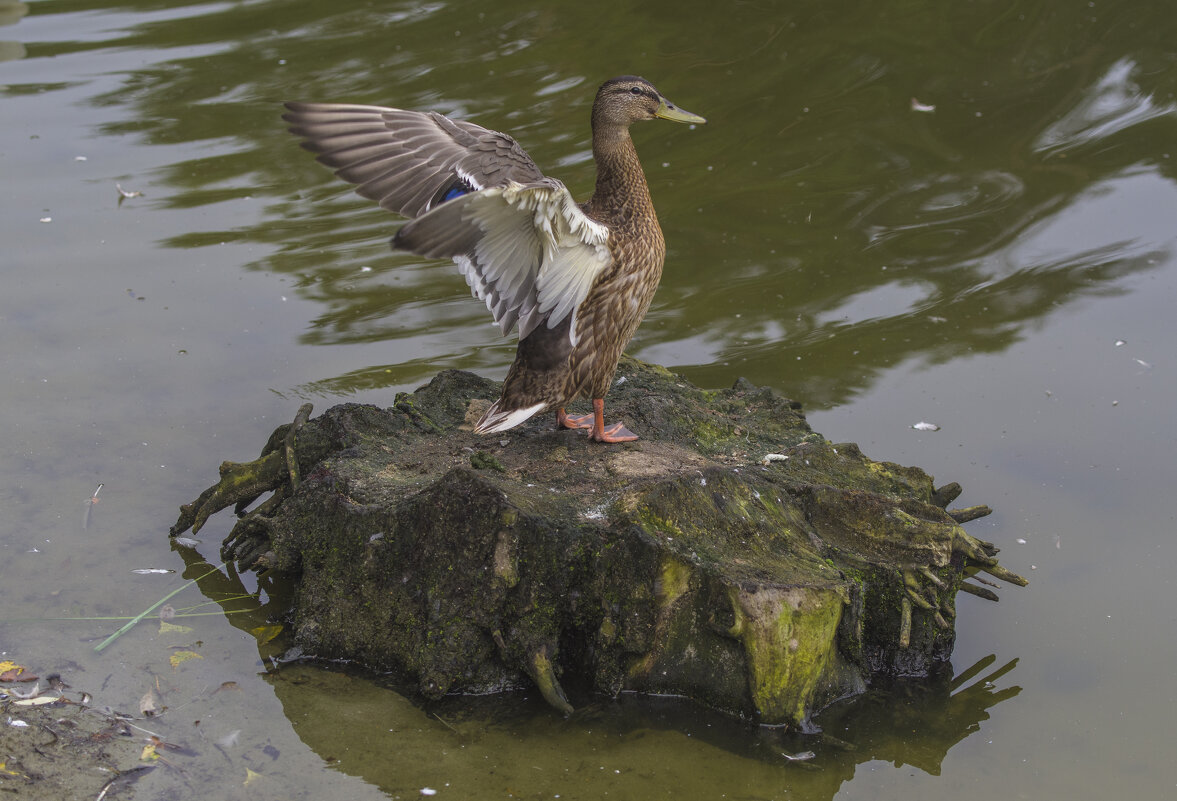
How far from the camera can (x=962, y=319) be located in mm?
6449

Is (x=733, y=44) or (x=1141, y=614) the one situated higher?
(x=733, y=44)

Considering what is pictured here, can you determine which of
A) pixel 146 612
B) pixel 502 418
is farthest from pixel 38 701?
pixel 502 418

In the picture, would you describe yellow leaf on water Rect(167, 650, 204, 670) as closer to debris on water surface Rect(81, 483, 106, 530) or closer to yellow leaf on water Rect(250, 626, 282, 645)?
yellow leaf on water Rect(250, 626, 282, 645)

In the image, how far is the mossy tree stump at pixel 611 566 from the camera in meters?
3.77

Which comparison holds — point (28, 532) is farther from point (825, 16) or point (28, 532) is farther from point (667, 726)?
point (825, 16)

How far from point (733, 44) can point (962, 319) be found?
4.02m

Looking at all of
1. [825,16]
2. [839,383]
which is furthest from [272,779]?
[825,16]

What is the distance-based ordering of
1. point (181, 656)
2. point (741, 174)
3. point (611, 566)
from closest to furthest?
point (611, 566) → point (181, 656) → point (741, 174)

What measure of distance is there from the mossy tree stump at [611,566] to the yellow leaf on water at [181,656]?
0.34 m

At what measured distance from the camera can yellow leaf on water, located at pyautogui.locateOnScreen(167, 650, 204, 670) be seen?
3920mm

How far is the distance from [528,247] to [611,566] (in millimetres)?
1158

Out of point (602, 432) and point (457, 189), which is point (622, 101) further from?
point (602, 432)

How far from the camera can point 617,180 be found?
4.89m

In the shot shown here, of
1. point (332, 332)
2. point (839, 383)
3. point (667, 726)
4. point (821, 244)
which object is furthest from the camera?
point (821, 244)
